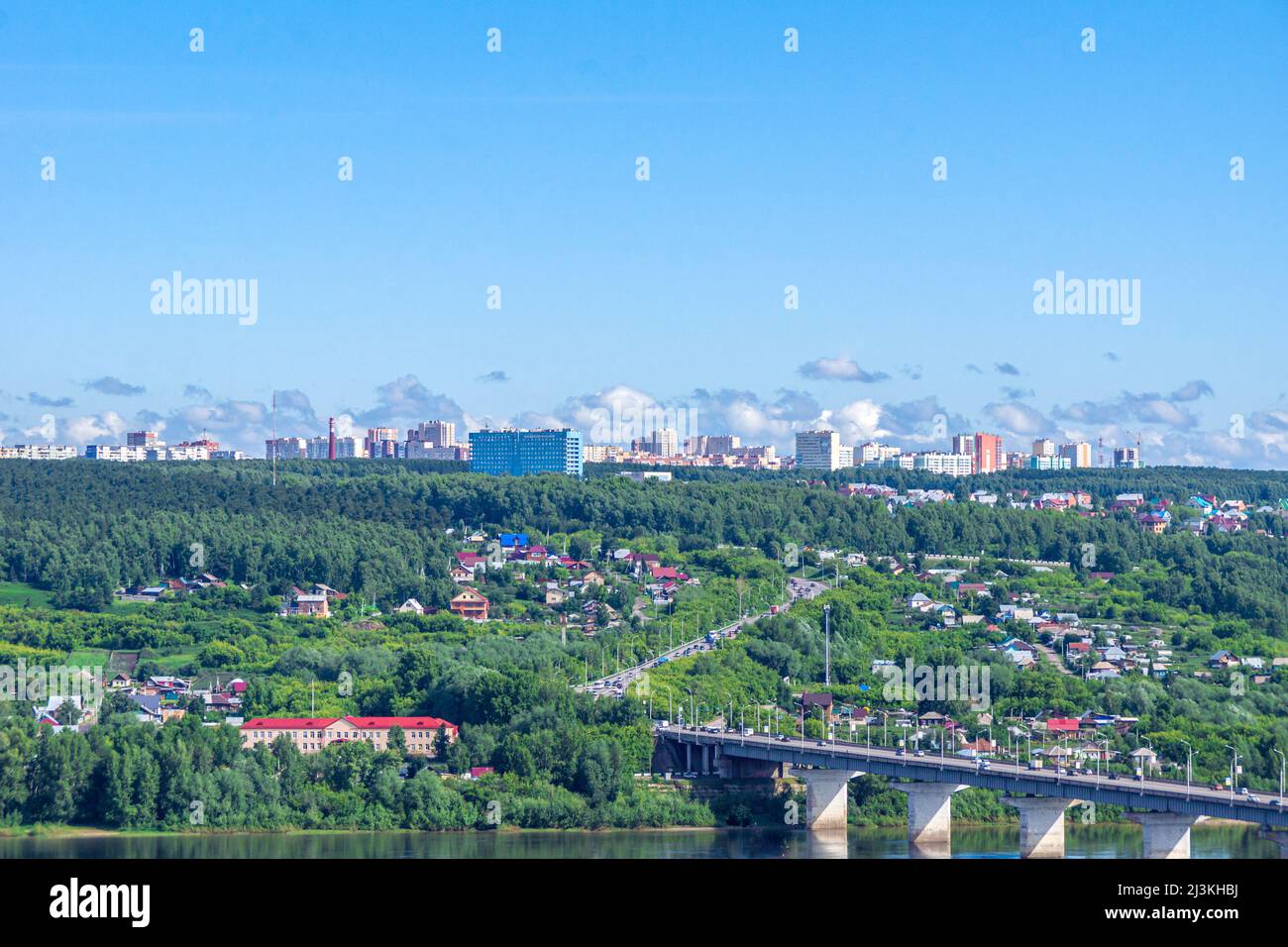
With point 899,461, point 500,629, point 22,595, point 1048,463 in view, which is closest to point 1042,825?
point 500,629

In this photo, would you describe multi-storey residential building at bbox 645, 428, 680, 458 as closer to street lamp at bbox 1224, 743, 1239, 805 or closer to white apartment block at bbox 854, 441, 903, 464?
white apartment block at bbox 854, 441, 903, 464

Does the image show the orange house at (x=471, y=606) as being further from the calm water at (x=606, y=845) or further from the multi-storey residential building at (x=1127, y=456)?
the multi-storey residential building at (x=1127, y=456)

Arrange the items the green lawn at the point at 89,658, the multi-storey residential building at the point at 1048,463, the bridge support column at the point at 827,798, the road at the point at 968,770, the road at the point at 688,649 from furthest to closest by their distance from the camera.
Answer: the multi-storey residential building at the point at 1048,463
the green lawn at the point at 89,658
the road at the point at 688,649
the bridge support column at the point at 827,798
the road at the point at 968,770

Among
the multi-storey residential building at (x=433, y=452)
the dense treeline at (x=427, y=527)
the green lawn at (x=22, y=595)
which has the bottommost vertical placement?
the green lawn at (x=22, y=595)

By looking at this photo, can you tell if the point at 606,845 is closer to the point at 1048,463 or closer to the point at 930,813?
the point at 930,813

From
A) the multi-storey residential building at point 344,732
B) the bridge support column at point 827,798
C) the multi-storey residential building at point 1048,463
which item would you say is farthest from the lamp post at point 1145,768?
the multi-storey residential building at point 1048,463

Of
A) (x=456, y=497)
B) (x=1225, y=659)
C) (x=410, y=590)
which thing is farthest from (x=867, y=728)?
(x=456, y=497)
